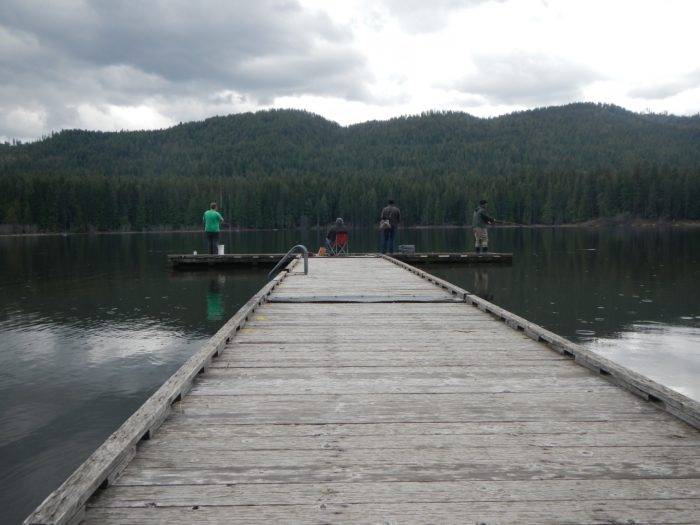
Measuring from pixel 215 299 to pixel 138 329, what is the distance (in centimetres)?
424

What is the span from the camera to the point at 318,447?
3475 mm

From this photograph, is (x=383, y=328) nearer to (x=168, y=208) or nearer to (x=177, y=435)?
(x=177, y=435)

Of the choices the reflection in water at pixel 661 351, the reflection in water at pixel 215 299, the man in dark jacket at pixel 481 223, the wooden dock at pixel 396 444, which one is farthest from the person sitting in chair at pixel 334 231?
the wooden dock at pixel 396 444

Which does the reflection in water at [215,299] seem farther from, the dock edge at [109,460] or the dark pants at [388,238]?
the dock edge at [109,460]

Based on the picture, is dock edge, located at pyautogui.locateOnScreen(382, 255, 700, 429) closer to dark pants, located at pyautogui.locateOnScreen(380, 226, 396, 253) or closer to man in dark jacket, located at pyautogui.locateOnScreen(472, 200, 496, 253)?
man in dark jacket, located at pyautogui.locateOnScreen(472, 200, 496, 253)

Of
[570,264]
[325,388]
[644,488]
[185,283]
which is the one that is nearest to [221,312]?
[185,283]

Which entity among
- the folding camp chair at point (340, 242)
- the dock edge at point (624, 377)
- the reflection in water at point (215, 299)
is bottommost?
the reflection in water at point (215, 299)

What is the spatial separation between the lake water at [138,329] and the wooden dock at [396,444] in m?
2.25

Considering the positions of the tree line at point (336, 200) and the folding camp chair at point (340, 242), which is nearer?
the folding camp chair at point (340, 242)

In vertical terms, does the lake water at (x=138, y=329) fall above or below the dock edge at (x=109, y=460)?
below

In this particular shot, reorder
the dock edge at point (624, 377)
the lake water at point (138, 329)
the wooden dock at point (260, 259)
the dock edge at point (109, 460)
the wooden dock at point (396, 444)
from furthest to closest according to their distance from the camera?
the wooden dock at point (260, 259) → the lake water at point (138, 329) → the dock edge at point (624, 377) → the wooden dock at point (396, 444) → the dock edge at point (109, 460)

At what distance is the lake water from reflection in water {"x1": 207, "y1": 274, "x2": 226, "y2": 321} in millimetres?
37

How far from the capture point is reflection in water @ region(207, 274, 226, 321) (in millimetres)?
13380

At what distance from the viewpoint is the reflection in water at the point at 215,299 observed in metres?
13.4
